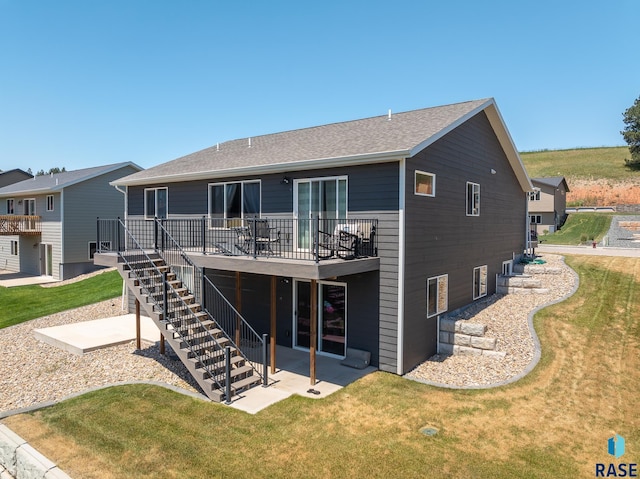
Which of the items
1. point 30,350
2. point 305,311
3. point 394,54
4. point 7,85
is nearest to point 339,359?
point 305,311

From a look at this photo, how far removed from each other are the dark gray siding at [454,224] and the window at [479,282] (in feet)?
0.86

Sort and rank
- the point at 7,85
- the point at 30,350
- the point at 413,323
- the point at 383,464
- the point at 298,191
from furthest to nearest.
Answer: the point at 7,85
the point at 30,350
the point at 298,191
the point at 413,323
the point at 383,464

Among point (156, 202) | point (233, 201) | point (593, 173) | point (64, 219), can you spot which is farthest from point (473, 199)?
point (593, 173)

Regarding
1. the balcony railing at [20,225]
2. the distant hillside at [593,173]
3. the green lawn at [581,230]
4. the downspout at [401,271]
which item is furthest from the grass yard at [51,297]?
the distant hillside at [593,173]

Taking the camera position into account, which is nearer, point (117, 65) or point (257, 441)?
point (257, 441)

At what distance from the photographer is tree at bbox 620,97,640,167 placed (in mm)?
62375

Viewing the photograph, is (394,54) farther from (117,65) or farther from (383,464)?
(383,464)

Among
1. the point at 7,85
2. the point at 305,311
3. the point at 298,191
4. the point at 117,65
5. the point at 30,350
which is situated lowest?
the point at 30,350

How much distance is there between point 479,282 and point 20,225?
30.0m

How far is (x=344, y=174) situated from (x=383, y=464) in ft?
23.0

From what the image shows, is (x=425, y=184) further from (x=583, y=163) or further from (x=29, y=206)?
(x=583, y=163)

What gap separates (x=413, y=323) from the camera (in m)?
10.3

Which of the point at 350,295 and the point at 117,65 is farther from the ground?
the point at 117,65

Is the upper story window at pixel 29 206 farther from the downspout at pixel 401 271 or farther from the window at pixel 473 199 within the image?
the window at pixel 473 199
